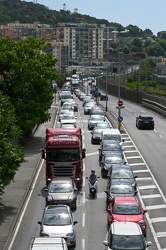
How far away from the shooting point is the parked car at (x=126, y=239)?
22.4 meters

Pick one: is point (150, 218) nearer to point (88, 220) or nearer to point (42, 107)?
point (88, 220)

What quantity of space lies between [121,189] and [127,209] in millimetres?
4579

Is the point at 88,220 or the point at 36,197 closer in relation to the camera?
the point at 88,220

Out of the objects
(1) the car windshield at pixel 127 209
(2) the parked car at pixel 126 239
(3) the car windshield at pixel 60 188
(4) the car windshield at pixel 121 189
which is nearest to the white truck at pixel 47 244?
(2) the parked car at pixel 126 239

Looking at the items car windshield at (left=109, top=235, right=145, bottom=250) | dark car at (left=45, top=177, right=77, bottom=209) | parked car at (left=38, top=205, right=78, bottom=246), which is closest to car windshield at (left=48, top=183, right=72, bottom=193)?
dark car at (left=45, top=177, right=77, bottom=209)

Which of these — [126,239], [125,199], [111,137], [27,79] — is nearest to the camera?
[126,239]

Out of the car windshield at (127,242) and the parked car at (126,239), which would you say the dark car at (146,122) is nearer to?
the parked car at (126,239)

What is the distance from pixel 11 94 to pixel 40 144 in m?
5.01

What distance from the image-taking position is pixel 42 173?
42.6 meters

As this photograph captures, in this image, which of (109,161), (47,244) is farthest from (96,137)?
(47,244)

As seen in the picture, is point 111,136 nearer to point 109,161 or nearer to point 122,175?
point 109,161

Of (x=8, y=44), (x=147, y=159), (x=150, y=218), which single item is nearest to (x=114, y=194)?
(x=150, y=218)

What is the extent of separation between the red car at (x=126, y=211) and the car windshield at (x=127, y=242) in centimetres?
324

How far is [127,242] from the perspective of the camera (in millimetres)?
22594
